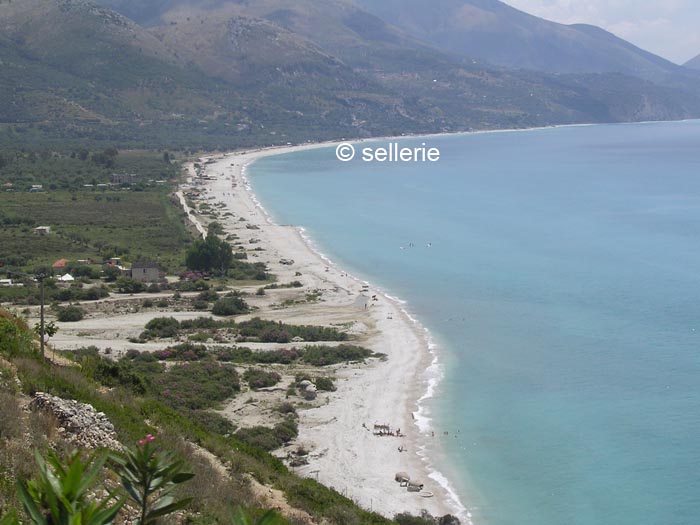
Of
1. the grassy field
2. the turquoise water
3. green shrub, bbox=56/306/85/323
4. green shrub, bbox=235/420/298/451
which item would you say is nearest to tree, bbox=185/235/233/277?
the grassy field

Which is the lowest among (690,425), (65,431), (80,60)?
(690,425)

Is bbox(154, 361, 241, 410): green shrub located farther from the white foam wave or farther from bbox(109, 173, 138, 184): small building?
bbox(109, 173, 138, 184): small building

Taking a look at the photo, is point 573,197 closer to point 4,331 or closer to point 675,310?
point 675,310

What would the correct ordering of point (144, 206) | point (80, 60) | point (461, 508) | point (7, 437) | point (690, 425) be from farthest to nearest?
point (80, 60)
point (144, 206)
point (690, 425)
point (461, 508)
point (7, 437)

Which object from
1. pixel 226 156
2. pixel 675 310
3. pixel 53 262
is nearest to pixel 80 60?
pixel 226 156

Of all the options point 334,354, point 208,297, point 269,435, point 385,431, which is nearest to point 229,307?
point 208,297

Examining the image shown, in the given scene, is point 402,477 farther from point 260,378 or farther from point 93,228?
point 93,228
